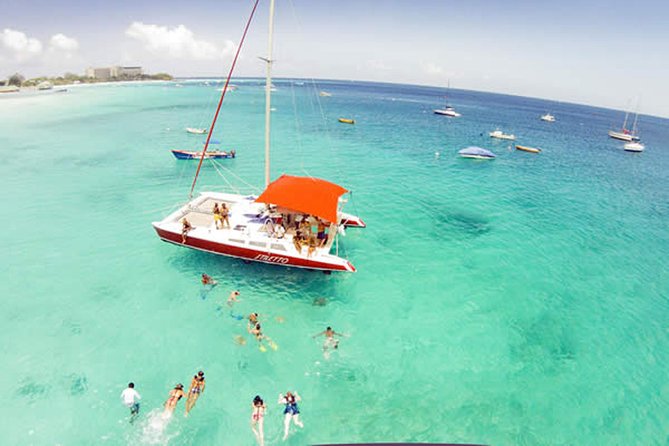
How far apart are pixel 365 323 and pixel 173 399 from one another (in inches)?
354

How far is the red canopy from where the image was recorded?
1809 centimetres

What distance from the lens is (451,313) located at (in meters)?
18.2

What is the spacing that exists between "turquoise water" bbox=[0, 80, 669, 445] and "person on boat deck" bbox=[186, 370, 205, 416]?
1.04 feet

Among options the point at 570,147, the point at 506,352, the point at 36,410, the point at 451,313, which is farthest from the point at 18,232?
the point at 570,147

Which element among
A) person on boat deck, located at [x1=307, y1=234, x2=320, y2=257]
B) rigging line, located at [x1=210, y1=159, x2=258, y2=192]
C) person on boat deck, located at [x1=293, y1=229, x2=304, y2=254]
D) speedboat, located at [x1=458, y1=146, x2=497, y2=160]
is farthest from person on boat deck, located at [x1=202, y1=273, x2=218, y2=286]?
speedboat, located at [x1=458, y1=146, x2=497, y2=160]

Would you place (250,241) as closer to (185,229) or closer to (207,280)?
(207,280)

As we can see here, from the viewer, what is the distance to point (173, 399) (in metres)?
12.2

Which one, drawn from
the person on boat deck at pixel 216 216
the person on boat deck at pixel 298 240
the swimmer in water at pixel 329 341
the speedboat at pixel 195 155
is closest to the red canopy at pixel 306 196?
the person on boat deck at pixel 298 240

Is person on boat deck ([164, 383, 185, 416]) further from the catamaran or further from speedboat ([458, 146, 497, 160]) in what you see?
speedboat ([458, 146, 497, 160])

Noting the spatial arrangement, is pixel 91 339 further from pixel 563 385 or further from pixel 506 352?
pixel 563 385

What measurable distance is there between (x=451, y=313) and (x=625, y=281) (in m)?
13.6

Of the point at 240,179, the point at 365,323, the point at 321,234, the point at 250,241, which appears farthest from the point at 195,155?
the point at 365,323

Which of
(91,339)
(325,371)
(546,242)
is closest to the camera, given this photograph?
(325,371)

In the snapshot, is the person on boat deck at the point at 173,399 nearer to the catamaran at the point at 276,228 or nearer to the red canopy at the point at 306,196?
the catamaran at the point at 276,228
